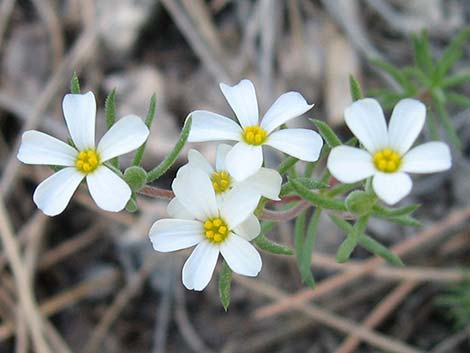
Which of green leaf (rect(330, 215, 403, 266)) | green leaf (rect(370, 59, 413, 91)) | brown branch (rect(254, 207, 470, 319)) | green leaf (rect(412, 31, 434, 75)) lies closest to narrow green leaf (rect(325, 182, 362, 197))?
green leaf (rect(330, 215, 403, 266))

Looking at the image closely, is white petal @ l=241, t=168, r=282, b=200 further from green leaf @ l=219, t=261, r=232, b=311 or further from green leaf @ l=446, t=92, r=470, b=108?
green leaf @ l=446, t=92, r=470, b=108

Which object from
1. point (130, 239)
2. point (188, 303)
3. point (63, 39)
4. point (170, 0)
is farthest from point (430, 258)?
point (63, 39)

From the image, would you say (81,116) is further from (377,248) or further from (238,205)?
(377,248)

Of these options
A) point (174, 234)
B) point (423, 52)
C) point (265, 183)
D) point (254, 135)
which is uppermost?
point (423, 52)

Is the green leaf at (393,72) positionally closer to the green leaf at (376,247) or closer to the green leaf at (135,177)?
the green leaf at (376,247)

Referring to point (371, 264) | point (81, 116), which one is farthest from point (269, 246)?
point (371, 264)

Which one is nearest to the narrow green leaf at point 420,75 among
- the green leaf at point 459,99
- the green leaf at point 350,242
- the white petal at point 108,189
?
the green leaf at point 459,99
